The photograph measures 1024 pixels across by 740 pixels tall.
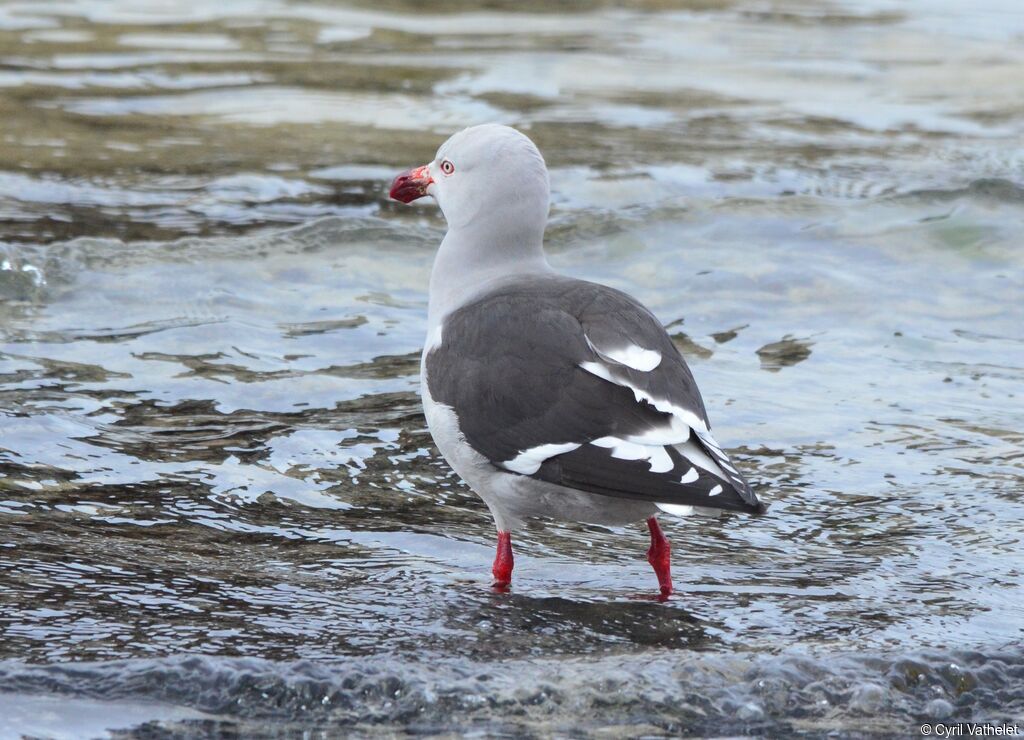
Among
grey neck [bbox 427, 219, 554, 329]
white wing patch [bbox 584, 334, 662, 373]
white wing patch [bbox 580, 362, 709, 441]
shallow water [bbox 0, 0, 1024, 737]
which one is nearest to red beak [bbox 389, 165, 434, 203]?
grey neck [bbox 427, 219, 554, 329]

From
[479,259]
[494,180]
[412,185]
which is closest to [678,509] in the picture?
[479,259]

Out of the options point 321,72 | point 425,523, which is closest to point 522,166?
point 425,523

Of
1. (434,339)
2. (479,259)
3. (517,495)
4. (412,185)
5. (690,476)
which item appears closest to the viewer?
(690,476)

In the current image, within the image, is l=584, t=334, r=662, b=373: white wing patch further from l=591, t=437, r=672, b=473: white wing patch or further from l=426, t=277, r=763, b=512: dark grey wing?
l=591, t=437, r=672, b=473: white wing patch

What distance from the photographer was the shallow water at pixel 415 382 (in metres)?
4.25

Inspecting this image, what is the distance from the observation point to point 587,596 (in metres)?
4.99

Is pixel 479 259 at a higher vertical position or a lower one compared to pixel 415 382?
higher

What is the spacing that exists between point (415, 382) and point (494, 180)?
1.98m

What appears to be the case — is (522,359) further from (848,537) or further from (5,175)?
(5,175)

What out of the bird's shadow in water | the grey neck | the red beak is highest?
the red beak

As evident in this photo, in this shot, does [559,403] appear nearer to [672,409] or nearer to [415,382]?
[672,409]

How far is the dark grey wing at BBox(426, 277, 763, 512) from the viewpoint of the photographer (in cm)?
446

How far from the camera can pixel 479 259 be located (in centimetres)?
547

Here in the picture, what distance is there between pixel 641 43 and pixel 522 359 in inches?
442
